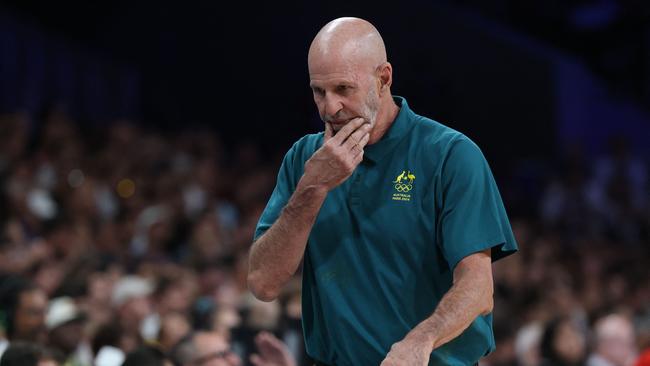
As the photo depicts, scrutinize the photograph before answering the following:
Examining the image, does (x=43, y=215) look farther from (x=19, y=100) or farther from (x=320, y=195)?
(x=320, y=195)

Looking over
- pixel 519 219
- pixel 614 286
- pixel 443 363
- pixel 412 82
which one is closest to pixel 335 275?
pixel 443 363

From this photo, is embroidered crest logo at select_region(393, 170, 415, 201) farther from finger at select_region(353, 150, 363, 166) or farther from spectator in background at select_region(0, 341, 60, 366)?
spectator in background at select_region(0, 341, 60, 366)

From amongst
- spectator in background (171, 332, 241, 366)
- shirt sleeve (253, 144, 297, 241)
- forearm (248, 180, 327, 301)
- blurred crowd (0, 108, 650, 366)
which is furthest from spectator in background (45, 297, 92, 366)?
forearm (248, 180, 327, 301)

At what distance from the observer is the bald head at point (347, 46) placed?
3.16 m

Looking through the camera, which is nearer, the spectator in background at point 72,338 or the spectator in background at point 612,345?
the spectator in background at point 72,338

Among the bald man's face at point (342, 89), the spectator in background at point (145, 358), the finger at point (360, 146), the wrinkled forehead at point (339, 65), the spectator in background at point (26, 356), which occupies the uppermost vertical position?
the wrinkled forehead at point (339, 65)

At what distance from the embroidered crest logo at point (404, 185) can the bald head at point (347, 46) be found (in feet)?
1.01

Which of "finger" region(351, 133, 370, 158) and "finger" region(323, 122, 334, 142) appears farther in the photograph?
"finger" region(323, 122, 334, 142)

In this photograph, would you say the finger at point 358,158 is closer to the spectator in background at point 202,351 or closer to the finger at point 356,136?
the finger at point 356,136

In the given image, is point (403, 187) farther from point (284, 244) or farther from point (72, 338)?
point (72, 338)

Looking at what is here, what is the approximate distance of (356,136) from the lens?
3.19 m

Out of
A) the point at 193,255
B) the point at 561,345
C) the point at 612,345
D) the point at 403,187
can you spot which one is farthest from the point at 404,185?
the point at 193,255

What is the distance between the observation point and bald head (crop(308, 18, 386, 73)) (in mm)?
3158

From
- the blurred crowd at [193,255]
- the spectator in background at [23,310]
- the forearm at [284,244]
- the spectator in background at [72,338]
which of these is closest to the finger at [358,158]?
the forearm at [284,244]
